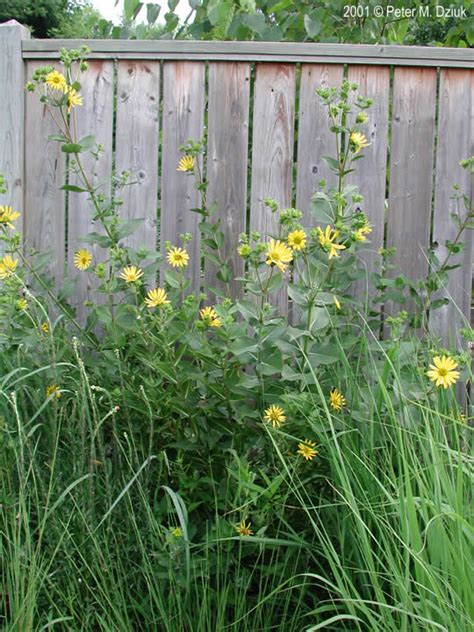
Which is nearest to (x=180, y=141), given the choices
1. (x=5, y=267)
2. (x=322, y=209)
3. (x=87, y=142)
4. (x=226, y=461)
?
(x=87, y=142)

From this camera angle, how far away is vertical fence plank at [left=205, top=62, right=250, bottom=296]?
291 centimetres

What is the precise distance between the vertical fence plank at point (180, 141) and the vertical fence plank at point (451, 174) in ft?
2.97

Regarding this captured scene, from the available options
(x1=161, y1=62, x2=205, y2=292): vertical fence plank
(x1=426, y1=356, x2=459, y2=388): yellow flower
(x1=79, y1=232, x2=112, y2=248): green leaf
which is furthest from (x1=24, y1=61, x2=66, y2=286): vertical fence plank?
(x1=426, y1=356, x2=459, y2=388): yellow flower

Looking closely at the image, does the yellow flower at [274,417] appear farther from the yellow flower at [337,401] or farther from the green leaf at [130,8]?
the green leaf at [130,8]

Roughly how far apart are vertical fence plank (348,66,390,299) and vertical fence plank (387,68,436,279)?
0.13 ft

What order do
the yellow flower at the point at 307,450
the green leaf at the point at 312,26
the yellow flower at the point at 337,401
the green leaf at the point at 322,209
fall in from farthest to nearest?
1. the green leaf at the point at 312,26
2. the green leaf at the point at 322,209
3. the yellow flower at the point at 337,401
4. the yellow flower at the point at 307,450

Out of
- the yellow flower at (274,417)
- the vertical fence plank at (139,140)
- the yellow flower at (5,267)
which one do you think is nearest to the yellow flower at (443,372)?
the yellow flower at (274,417)

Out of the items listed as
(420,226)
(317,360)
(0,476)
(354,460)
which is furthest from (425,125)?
(0,476)

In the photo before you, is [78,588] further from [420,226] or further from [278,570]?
[420,226]

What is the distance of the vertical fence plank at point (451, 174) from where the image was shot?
9.64 ft

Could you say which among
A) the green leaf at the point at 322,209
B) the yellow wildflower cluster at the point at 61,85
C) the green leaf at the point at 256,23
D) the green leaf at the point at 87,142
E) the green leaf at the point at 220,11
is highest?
the green leaf at the point at 220,11

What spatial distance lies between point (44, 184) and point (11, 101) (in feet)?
1.09

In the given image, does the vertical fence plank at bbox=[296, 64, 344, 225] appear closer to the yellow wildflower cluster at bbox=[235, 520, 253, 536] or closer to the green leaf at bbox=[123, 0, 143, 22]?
the green leaf at bbox=[123, 0, 143, 22]

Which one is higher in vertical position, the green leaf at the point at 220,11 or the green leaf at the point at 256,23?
the green leaf at the point at 220,11
